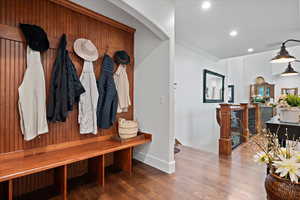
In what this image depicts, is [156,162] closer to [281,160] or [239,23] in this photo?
[281,160]

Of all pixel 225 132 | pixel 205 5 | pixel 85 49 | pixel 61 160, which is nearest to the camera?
pixel 61 160

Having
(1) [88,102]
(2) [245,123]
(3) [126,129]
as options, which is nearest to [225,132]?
(2) [245,123]

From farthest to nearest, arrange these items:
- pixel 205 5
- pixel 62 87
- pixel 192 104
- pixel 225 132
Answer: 1. pixel 192 104
2. pixel 225 132
3. pixel 205 5
4. pixel 62 87

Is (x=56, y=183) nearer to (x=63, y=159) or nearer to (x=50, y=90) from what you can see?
(x=63, y=159)

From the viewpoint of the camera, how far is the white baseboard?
239 cm

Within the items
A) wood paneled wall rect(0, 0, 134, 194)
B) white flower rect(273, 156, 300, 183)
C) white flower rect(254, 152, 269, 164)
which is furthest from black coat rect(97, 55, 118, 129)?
white flower rect(273, 156, 300, 183)

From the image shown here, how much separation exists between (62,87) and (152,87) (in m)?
1.28

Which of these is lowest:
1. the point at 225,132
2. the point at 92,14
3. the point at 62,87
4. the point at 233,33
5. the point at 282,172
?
the point at 225,132

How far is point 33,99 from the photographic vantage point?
5.78 feet

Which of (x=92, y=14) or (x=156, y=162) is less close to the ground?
(x=92, y=14)

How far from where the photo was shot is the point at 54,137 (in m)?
2.00

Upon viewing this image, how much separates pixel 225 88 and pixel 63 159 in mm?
5755

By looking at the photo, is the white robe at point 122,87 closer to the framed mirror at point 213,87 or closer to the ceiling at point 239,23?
the ceiling at point 239,23

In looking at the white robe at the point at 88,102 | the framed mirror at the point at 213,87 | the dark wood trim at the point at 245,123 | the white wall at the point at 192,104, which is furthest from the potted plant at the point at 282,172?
the framed mirror at the point at 213,87
